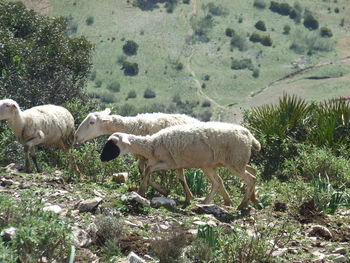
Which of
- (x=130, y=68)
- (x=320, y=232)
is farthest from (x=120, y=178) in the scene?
(x=130, y=68)

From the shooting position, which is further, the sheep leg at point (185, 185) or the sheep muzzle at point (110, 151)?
the sheep leg at point (185, 185)

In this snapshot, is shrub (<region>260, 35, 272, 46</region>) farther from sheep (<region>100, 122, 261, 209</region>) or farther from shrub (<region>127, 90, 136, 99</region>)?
sheep (<region>100, 122, 261, 209</region>)

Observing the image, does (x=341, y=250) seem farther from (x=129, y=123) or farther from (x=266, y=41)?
(x=266, y=41)

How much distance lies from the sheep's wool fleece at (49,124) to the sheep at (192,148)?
269cm

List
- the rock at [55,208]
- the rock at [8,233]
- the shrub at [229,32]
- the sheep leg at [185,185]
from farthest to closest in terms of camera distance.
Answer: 1. the shrub at [229,32]
2. the sheep leg at [185,185]
3. the rock at [55,208]
4. the rock at [8,233]

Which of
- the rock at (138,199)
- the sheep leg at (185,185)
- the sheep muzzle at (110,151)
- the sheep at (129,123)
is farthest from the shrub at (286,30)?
the rock at (138,199)

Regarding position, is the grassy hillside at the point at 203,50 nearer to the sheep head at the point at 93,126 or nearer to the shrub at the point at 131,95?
the shrub at the point at 131,95

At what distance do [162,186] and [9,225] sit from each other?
16.2 ft

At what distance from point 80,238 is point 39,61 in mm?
14797

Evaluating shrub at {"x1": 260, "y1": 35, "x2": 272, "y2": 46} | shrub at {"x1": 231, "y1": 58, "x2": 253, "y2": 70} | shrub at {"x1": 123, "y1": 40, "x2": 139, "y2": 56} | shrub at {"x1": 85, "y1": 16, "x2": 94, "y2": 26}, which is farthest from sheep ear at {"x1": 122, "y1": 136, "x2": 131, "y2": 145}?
shrub at {"x1": 260, "y1": 35, "x2": 272, "y2": 46}

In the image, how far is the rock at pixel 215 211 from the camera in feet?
40.1

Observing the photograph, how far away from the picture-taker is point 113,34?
91.2m

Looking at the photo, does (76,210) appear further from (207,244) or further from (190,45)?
(190,45)

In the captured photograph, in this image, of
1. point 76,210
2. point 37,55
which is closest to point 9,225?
point 76,210
